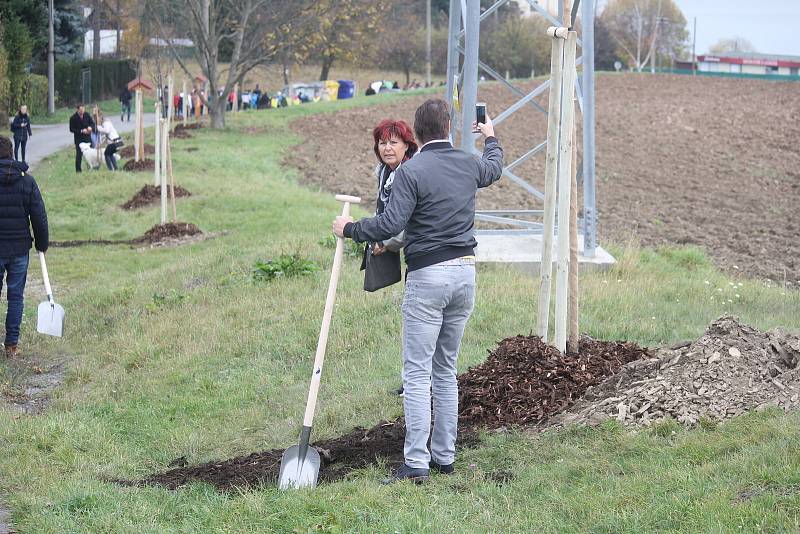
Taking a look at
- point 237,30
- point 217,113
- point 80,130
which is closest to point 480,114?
point 80,130

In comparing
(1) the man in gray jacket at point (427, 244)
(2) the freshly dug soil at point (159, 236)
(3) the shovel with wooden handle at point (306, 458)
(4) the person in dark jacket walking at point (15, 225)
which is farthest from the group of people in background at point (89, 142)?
(1) the man in gray jacket at point (427, 244)

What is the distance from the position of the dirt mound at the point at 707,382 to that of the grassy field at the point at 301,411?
235mm

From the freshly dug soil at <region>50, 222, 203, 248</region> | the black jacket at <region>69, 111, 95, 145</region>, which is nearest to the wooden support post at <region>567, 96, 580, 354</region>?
the freshly dug soil at <region>50, 222, 203, 248</region>

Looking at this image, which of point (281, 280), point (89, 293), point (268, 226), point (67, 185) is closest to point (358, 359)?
point (281, 280)

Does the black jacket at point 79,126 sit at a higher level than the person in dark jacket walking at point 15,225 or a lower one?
higher

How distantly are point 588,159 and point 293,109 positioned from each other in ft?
130

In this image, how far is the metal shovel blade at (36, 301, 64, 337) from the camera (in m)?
10.7

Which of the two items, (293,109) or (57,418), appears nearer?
(57,418)

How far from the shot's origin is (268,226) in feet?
55.9

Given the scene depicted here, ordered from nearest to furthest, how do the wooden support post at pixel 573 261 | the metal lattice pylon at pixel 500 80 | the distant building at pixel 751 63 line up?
the wooden support post at pixel 573 261, the metal lattice pylon at pixel 500 80, the distant building at pixel 751 63

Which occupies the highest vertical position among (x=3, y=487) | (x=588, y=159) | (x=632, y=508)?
(x=588, y=159)

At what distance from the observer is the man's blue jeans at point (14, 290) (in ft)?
33.8

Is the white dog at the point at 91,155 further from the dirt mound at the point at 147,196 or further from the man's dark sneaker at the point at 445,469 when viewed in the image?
the man's dark sneaker at the point at 445,469

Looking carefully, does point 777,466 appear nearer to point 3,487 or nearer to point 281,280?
point 3,487
